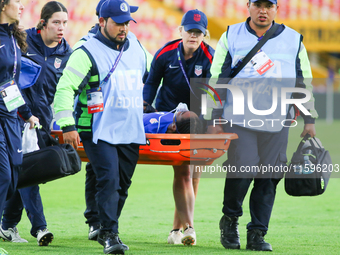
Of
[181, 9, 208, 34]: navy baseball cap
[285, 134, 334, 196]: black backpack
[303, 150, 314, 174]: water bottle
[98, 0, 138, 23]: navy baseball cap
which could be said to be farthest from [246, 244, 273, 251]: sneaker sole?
[98, 0, 138, 23]: navy baseball cap

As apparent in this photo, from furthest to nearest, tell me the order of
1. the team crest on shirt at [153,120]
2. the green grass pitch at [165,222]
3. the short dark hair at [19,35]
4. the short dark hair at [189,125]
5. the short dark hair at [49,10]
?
the short dark hair at [49,10]
the team crest on shirt at [153,120]
the short dark hair at [189,125]
the green grass pitch at [165,222]
the short dark hair at [19,35]

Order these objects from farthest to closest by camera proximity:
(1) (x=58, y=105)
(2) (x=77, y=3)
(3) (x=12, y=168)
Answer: (2) (x=77, y=3) → (1) (x=58, y=105) → (3) (x=12, y=168)

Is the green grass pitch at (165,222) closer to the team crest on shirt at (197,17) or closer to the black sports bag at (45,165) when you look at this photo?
A: the black sports bag at (45,165)

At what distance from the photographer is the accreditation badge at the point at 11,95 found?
3281 millimetres

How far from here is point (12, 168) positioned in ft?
11.1

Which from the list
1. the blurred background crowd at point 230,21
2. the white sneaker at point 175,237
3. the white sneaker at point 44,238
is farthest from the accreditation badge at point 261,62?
the blurred background crowd at point 230,21

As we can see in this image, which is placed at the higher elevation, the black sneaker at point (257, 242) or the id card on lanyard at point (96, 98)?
the id card on lanyard at point (96, 98)

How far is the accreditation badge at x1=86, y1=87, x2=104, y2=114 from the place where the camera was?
3.77 meters

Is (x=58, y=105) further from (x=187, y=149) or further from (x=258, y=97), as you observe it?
(x=258, y=97)

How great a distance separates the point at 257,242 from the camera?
3.97 metres

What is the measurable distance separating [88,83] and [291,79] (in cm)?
154

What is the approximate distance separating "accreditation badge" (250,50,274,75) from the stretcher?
0.54 metres

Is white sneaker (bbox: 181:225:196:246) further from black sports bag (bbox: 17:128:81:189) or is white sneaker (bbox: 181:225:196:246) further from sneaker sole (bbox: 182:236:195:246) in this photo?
black sports bag (bbox: 17:128:81:189)

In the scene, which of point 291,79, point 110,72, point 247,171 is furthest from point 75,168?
point 291,79
